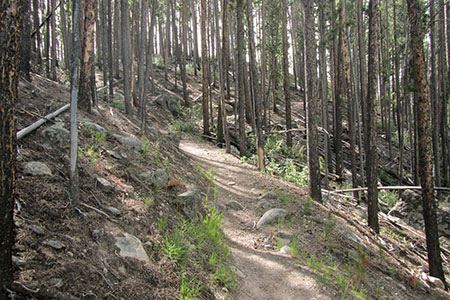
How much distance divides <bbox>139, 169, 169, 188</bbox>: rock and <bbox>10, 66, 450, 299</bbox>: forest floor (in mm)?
123

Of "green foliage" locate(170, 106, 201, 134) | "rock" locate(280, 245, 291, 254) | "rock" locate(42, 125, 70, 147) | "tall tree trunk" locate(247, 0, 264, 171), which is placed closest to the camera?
"rock" locate(42, 125, 70, 147)

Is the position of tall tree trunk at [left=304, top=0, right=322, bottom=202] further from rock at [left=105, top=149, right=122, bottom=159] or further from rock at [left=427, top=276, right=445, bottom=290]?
rock at [left=105, top=149, right=122, bottom=159]

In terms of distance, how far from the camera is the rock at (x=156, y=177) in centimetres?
541

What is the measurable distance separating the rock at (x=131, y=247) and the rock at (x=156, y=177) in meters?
1.84

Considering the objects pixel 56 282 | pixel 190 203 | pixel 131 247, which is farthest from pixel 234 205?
pixel 56 282

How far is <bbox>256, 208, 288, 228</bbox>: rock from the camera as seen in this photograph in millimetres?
6690

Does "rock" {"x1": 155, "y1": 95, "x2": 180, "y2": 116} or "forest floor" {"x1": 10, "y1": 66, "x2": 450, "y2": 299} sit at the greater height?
"rock" {"x1": 155, "y1": 95, "x2": 180, "y2": 116}

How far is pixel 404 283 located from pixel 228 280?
4.17 metres

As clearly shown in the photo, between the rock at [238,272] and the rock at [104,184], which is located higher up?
the rock at [104,184]

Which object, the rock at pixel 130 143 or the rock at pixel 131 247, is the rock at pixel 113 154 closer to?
the rock at pixel 130 143

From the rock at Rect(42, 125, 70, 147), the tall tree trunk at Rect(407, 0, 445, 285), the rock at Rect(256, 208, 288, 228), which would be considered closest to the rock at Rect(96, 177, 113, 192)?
the rock at Rect(42, 125, 70, 147)

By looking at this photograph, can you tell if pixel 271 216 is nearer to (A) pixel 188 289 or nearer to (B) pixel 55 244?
(A) pixel 188 289

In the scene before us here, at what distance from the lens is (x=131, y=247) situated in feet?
11.4

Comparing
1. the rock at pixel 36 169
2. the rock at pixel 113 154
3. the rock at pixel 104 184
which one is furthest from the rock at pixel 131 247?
the rock at pixel 113 154
